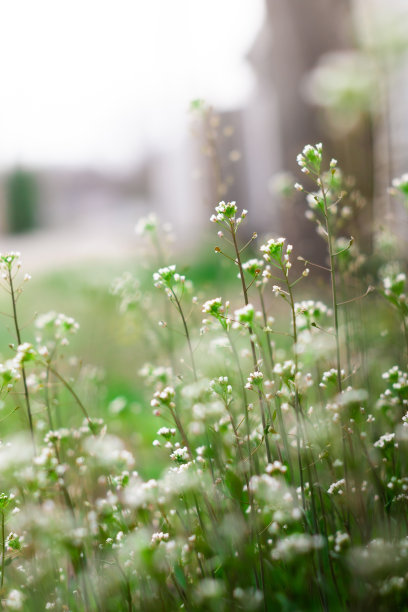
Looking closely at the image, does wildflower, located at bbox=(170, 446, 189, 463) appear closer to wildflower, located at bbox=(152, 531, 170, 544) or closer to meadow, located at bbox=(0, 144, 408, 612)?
meadow, located at bbox=(0, 144, 408, 612)

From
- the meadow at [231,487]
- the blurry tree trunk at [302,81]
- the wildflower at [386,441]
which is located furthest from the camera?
the blurry tree trunk at [302,81]

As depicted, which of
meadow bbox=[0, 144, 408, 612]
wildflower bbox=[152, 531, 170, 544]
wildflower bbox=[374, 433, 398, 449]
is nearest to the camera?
meadow bbox=[0, 144, 408, 612]

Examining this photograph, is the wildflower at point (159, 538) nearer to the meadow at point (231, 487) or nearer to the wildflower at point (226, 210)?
the meadow at point (231, 487)

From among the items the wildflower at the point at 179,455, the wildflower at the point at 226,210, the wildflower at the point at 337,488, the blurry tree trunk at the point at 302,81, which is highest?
the blurry tree trunk at the point at 302,81

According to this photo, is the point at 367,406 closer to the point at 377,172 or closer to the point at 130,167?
the point at 377,172

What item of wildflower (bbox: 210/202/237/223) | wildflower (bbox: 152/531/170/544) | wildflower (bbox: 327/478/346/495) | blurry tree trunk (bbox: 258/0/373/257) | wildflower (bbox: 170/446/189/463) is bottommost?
wildflower (bbox: 152/531/170/544)

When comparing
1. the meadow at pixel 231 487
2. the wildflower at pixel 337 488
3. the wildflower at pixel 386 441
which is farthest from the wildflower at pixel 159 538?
the wildflower at pixel 386 441

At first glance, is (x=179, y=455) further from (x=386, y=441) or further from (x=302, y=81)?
(x=302, y=81)

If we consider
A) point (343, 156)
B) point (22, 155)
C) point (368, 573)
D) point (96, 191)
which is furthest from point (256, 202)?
point (96, 191)

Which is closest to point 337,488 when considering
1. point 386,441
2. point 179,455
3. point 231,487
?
point 386,441

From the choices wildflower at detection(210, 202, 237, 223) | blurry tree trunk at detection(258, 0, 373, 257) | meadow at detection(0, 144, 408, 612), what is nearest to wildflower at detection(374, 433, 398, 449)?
meadow at detection(0, 144, 408, 612)

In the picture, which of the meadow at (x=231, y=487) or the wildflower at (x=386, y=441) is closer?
the meadow at (x=231, y=487)

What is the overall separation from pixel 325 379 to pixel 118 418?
2541mm

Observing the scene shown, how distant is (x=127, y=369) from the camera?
5.73m
